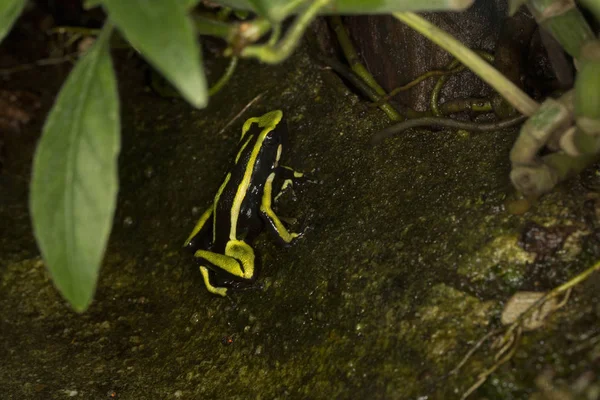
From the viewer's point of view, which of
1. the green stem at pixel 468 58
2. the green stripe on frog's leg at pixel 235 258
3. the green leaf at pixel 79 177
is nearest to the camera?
→ the green leaf at pixel 79 177

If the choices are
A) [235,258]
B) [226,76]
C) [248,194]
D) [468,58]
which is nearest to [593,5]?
[468,58]

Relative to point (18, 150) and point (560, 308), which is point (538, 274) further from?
point (18, 150)

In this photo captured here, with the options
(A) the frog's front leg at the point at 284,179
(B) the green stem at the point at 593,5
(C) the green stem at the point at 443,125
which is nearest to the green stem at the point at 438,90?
(C) the green stem at the point at 443,125

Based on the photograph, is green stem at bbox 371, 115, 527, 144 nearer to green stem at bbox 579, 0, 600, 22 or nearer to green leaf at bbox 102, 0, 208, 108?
green stem at bbox 579, 0, 600, 22

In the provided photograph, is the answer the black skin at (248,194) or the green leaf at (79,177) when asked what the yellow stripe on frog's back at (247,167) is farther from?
the green leaf at (79,177)

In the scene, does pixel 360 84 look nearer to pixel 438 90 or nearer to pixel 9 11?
pixel 438 90

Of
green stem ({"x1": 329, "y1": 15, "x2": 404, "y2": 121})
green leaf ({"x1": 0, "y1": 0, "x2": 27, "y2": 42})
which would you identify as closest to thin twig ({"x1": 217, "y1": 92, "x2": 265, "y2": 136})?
green stem ({"x1": 329, "y1": 15, "x2": 404, "y2": 121})

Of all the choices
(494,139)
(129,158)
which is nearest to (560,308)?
(494,139)
